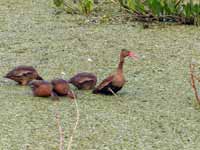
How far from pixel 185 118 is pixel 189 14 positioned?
1.64 m

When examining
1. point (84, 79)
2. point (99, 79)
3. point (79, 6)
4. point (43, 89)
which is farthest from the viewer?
point (79, 6)

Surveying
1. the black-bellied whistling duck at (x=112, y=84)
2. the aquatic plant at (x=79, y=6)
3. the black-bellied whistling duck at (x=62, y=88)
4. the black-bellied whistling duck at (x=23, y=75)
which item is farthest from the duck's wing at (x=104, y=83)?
the aquatic plant at (x=79, y=6)

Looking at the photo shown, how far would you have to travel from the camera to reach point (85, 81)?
3.28 metres

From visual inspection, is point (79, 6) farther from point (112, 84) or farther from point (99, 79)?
point (112, 84)

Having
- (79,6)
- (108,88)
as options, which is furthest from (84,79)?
(79,6)

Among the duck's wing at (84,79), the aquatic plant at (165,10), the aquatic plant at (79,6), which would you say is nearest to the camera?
the duck's wing at (84,79)

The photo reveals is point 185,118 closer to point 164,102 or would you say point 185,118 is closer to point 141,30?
→ point 164,102

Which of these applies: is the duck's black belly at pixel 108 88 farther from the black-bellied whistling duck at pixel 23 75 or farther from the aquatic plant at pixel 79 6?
the aquatic plant at pixel 79 6

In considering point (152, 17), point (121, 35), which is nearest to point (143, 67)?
point (121, 35)

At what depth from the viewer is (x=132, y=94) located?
3.29 m

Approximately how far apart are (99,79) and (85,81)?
0.24 m

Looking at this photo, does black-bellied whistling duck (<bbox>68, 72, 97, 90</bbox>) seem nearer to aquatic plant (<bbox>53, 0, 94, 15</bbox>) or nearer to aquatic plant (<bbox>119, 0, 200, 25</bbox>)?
aquatic plant (<bbox>119, 0, 200, 25</bbox>)

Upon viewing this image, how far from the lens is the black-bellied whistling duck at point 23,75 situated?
3328mm

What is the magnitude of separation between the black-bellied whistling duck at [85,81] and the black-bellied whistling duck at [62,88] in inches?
4.3
